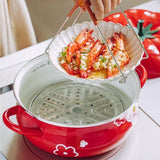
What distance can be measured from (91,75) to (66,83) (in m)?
0.16

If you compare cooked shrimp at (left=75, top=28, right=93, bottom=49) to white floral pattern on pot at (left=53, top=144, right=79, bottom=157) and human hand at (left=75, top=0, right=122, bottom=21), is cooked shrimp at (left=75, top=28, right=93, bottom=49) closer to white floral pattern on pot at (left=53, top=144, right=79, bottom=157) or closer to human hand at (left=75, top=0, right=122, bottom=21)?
human hand at (left=75, top=0, right=122, bottom=21)

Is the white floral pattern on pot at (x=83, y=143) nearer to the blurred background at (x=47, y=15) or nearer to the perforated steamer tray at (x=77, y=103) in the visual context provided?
the perforated steamer tray at (x=77, y=103)

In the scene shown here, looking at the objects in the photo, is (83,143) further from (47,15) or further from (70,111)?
(47,15)

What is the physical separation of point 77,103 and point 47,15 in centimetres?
132

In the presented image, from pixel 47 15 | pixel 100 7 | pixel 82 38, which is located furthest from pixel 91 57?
pixel 47 15

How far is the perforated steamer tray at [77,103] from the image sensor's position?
820 mm

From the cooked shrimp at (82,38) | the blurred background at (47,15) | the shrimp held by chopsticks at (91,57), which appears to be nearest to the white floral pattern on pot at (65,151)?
the shrimp held by chopsticks at (91,57)

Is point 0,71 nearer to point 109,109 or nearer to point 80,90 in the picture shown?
point 80,90

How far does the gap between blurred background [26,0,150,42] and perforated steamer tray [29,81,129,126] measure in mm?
1080

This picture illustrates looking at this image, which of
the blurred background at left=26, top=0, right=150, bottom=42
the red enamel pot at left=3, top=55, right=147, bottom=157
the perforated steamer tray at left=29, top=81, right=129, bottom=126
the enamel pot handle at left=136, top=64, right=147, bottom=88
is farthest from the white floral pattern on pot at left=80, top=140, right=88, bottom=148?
the blurred background at left=26, top=0, right=150, bottom=42

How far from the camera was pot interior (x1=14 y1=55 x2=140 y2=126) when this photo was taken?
0.82 m

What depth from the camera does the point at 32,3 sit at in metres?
2.08

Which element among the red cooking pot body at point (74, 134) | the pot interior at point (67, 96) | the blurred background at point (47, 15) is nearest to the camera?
the red cooking pot body at point (74, 134)

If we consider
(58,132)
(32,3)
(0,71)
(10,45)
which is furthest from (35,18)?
(58,132)
